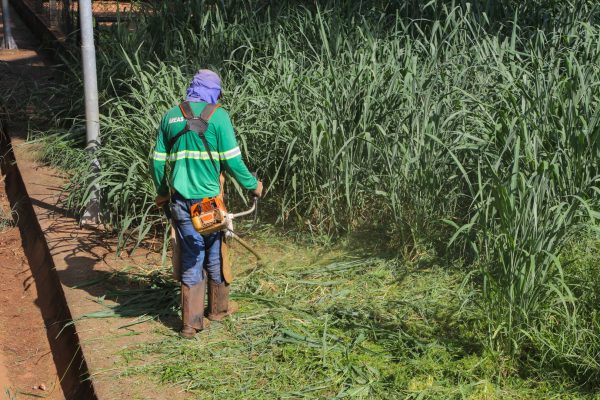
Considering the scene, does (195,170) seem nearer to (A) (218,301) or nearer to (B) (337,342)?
(A) (218,301)

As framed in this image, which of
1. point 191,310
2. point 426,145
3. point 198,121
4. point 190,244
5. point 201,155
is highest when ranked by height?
point 198,121

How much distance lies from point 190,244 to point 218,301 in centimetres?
43

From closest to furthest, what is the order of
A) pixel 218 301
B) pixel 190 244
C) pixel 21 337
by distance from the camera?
1. pixel 190 244
2. pixel 218 301
3. pixel 21 337

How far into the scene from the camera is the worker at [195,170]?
18.4 feet

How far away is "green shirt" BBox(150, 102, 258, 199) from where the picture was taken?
220 inches

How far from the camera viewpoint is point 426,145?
21.6 feet

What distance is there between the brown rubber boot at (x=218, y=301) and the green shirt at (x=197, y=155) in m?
0.60

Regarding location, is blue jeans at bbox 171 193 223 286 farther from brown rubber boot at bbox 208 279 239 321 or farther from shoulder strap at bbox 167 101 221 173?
shoulder strap at bbox 167 101 221 173

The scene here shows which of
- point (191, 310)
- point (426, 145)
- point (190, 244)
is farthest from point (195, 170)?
point (426, 145)

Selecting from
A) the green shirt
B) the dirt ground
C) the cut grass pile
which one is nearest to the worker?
the green shirt

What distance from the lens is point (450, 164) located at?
666cm

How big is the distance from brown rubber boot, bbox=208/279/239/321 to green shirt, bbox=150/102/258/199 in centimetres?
60

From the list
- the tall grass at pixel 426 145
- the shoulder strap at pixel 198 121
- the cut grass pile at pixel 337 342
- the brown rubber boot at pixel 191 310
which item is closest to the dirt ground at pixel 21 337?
the cut grass pile at pixel 337 342

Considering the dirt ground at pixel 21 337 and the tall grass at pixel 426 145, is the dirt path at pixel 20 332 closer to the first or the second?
the dirt ground at pixel 21 337
